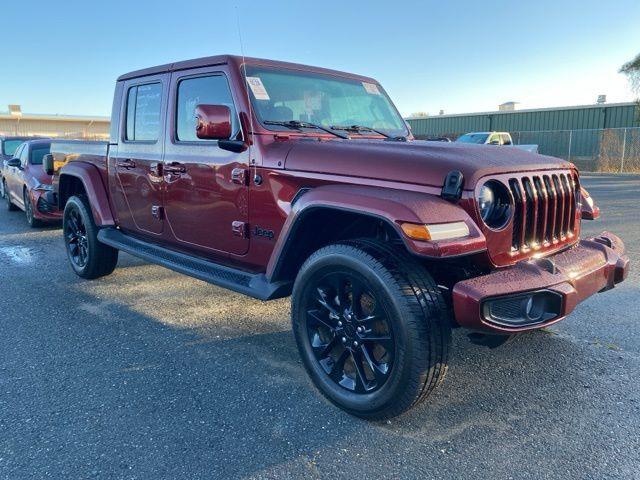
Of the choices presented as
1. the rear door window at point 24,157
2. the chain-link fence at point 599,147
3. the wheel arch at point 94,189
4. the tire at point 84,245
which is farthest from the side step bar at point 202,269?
the chain-link fence at point 599,147

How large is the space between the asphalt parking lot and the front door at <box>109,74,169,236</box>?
0.84 metres

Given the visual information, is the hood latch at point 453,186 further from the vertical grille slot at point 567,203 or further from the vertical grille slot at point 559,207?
the vertical grille slot at point 567,203

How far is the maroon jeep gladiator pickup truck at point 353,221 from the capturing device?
252 centimetres

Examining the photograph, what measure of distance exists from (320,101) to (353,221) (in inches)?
A: 50.6

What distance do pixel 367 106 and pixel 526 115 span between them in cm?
3004

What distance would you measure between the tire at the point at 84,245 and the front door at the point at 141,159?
470mm

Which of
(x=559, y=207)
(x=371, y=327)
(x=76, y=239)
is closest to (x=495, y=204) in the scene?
(x=559, y=207)

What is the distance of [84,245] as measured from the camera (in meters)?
5.56

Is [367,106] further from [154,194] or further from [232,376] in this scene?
[232,376]

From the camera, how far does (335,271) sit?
2.79 m

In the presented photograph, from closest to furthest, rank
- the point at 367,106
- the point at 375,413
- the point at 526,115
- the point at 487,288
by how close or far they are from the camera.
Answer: the point at 487,288 → the point at 375,413 → the point at 367,106 → the point at 526,115

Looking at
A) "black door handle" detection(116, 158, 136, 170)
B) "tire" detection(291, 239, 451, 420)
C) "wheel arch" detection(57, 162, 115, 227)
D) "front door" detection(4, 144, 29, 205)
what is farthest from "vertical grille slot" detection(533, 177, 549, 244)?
"front door" detection(4, 144, 29, 205)

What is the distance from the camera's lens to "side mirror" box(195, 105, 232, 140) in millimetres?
3209

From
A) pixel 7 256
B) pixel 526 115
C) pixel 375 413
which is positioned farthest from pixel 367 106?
pixel 526 115
